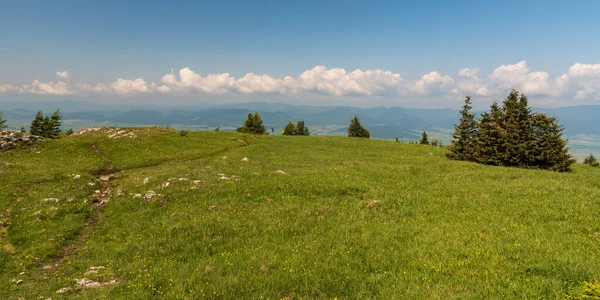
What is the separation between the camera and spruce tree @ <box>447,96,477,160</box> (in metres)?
43.7

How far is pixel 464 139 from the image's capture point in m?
44.7

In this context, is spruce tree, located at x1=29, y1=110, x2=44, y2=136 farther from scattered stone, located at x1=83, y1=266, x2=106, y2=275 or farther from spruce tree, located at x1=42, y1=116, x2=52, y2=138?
scattered stone, located at x1=83, y1=266, x2=106, y2=275

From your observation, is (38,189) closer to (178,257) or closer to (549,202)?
(178,257)

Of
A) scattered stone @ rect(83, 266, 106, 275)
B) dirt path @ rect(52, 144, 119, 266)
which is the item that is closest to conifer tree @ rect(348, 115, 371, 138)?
dirt path @ rect(52, 144, 119, 266)

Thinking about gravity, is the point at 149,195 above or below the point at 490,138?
below

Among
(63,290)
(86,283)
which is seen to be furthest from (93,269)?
(63,290)

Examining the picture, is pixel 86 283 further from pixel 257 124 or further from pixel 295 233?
pixel 257 124

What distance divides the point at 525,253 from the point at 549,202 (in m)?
9.34

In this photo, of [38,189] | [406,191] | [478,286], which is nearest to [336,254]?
[478,286]

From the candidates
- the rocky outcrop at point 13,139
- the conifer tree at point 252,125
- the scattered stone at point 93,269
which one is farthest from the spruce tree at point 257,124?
the scattered stone at point 93,269

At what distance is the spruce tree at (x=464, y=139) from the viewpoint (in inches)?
1721

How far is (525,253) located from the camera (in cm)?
1145

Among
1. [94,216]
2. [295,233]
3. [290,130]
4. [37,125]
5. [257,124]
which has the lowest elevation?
[94,216]

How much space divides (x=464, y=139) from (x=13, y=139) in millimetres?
67755
